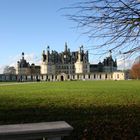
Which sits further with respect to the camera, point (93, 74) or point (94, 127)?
point (93, 74)

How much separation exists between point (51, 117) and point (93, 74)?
7301 inches

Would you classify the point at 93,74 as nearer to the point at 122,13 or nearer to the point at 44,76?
the point at 44,76

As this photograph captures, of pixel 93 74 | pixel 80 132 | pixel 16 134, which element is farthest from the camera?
pixel 93 74

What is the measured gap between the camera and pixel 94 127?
9727 mm

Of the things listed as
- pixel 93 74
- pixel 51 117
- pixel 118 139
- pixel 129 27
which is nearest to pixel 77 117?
pixel 51 117

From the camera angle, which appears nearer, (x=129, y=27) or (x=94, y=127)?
(x=129, y=27)

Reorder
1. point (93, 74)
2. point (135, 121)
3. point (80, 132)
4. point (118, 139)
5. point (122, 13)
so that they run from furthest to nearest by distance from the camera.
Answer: point (93, 74) < point (135, 121) < point (80, 132) < point (118, 139) < point (122, 13)

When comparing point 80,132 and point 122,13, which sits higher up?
point 122,13

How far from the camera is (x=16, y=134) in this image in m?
5.78

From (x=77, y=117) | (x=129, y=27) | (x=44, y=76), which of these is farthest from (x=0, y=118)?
(x=44, y=76)

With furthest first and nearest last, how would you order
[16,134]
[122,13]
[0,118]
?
[0,118] → [122,13] → [16,134]

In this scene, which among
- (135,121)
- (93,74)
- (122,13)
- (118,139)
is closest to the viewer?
(122,13)

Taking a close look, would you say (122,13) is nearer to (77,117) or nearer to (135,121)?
(135,121)

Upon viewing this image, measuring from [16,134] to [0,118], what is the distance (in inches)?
250
